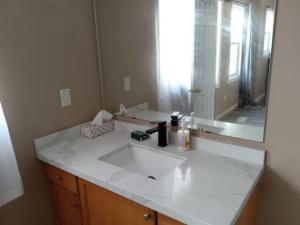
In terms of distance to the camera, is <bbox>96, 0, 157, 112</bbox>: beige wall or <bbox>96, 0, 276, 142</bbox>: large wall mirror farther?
<bbox>96, 0, 157, 112</bbox>: beige wall

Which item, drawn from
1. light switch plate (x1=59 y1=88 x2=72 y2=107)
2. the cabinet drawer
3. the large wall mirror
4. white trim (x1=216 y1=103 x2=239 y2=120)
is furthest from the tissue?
white trim (x1=216 y1=103 x2=239 y2=120)

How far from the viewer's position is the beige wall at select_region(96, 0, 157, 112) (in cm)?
169

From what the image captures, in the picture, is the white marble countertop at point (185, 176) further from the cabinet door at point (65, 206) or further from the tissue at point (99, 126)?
the cabinet door at point (65, 206)

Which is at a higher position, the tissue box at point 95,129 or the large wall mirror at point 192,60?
the large wall mirror at point 192,60

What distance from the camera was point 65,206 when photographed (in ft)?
5.10

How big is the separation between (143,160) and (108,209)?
40cm

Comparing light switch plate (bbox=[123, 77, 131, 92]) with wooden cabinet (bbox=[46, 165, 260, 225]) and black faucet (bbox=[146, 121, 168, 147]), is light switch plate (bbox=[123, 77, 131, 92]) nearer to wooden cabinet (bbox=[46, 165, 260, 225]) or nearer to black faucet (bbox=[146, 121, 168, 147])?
black faucet (bbox=[146, 121, 168, 147])

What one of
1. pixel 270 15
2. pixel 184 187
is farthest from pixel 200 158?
pixel 270 15

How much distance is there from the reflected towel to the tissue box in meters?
0.49

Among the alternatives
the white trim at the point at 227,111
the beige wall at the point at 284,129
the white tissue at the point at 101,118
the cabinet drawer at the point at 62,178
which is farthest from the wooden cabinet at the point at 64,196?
the beige wall at the point at 284,129

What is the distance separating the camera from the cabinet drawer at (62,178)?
1.41m

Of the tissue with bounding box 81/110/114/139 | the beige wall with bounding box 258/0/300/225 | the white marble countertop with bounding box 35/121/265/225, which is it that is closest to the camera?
the white marble countertop with bounding box 35/121/265/225

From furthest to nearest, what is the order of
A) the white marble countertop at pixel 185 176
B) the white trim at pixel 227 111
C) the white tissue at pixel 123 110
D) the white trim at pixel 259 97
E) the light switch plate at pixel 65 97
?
the white tissue at pixel 123 110, the light switch plate at pixel 65 97, the white trim at pixel 227 111, the white trim at pixel 259 97, the white marble countertop at pixel 185 176

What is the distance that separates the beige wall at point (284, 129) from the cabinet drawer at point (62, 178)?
102cm
